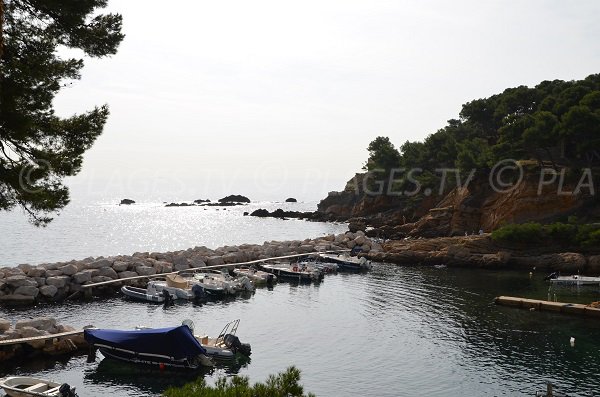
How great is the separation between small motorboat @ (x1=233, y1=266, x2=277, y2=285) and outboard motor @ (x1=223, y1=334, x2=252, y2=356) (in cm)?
2282

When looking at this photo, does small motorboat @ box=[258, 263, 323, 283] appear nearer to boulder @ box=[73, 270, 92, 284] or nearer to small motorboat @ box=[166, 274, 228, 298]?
small motorboat @ box=[166, 274, 228, 298]

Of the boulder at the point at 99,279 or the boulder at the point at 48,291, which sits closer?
the boulder at the point at 48,291

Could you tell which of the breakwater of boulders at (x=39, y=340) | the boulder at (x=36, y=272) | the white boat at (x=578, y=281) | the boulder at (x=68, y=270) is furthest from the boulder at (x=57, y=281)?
the white boat at (x=578, y=281)

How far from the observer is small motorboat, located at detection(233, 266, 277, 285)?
53.4 m

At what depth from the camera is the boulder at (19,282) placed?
42319mm

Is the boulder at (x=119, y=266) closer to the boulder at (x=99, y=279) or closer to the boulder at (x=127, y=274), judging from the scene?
the boulder at (x=127, y=274)

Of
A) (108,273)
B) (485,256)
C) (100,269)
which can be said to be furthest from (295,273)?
(485,256)

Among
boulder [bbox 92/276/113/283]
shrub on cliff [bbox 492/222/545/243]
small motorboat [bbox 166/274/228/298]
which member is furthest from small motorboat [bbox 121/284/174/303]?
shrub on cliff [bbox 492/222/545/243]

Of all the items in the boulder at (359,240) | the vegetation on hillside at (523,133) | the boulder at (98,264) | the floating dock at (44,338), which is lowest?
the floating dock at (44,338)

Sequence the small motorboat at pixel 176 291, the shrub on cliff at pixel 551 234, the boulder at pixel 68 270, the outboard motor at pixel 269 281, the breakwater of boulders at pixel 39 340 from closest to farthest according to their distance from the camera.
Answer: the breakwater of boulders at pixel 39 340 < the small motorboat at pixel 176 291 < the boulder at pixel 68 270 < the outboard motor at pixel 269 281 < the shrub on cliff at pixel 551 234

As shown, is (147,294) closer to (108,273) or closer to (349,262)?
(108,273)

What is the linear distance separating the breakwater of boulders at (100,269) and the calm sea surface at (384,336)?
256 centimetres

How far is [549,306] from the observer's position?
40781mm

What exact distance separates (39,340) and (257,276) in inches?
1053
